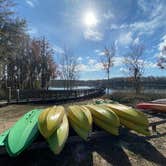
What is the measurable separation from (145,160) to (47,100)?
11.2 metres

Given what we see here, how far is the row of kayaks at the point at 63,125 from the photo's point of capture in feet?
10.1

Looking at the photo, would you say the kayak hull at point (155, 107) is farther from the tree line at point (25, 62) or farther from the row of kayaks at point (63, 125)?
the tree line at point (25, 62)

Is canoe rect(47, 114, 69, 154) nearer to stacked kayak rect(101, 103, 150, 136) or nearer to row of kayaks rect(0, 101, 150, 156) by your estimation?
row of kayaks rect(0, 101, 150, 156)

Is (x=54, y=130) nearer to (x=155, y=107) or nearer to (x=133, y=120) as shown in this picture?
(x=133, y=120)

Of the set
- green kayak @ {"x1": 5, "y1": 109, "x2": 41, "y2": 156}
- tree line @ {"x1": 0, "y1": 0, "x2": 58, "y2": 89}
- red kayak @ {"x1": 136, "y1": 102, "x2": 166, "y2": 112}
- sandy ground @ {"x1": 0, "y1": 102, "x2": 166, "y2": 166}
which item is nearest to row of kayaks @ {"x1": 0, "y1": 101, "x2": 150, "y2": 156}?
green kayak @ {"x1": 5, "y1": 109, "x2": 41, "y2": 156}

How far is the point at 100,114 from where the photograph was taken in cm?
395

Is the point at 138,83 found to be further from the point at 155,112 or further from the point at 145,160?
the point at 145,160

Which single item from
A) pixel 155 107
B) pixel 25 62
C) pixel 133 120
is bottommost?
pixel 155 107

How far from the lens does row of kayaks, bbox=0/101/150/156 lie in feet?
10.1

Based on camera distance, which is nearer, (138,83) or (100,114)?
(100,114)

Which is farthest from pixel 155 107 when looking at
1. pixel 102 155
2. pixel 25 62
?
pixel 25 62

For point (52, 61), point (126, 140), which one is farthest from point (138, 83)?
point (126, 140)

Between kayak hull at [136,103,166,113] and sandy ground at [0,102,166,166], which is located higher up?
kayak hull at [136,103,166,113]

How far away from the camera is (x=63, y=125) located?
3.44 meters
